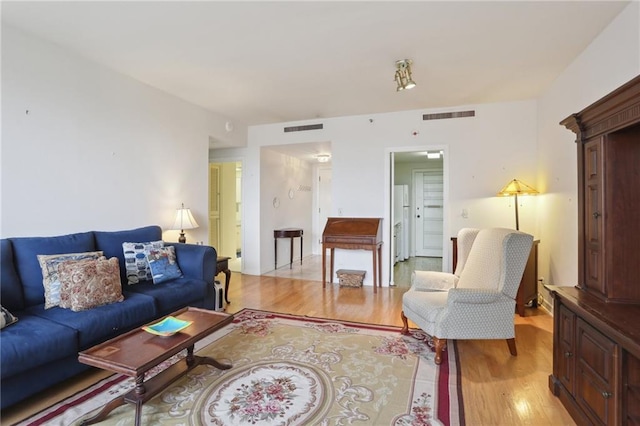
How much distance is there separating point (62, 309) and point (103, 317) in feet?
1.09

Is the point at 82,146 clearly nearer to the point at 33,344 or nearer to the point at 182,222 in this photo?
the point at 182,222

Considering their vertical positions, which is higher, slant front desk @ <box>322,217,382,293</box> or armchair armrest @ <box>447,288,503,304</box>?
slant front desk @ <box>322,217,382,293</box>

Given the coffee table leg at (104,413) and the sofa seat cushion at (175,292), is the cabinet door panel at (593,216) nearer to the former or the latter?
the coffee table leg at (104,413)

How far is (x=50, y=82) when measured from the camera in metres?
2.72

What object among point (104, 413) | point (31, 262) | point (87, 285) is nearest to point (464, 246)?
point (104, 413)

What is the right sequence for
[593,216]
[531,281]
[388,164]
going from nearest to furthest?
[593,216] < [531,281] < [388,164]

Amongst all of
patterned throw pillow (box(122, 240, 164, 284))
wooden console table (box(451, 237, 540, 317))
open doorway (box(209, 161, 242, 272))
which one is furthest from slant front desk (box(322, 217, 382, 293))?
patterned throw pillow (box(122, 240, 164, 284))

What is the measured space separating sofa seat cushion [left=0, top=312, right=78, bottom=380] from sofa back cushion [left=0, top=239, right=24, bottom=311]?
0.26 metres

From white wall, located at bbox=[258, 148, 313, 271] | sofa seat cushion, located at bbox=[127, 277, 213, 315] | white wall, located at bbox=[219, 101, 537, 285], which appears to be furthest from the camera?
white wall, located at bbox=[258, 148, 313, 271]

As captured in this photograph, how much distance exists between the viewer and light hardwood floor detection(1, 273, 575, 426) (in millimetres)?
1807

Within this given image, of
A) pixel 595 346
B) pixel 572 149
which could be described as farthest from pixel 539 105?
pixel 595 346

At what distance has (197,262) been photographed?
10.4 ft

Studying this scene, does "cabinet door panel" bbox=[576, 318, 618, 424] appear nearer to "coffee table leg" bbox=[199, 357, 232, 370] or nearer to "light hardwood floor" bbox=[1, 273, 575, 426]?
"light hardwood floor" bbox=[1, 273, 575, 426]

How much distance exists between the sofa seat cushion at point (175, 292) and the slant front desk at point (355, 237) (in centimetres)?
196
